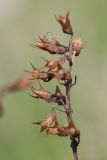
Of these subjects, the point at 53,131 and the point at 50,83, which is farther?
the point at 50,83

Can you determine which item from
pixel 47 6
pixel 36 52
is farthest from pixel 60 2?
pixel 36 52

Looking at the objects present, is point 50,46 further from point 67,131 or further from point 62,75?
point 67,131

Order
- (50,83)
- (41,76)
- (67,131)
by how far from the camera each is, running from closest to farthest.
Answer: (67,131), (41,76), (50,83)

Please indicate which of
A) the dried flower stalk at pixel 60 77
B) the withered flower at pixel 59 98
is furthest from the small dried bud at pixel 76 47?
the withered flower at pixel 59 98

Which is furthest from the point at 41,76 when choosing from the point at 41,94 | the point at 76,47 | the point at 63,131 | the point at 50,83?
the point at 50,83

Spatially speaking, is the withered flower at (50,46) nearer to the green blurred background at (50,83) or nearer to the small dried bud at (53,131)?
the small dried bud at (53,131)
